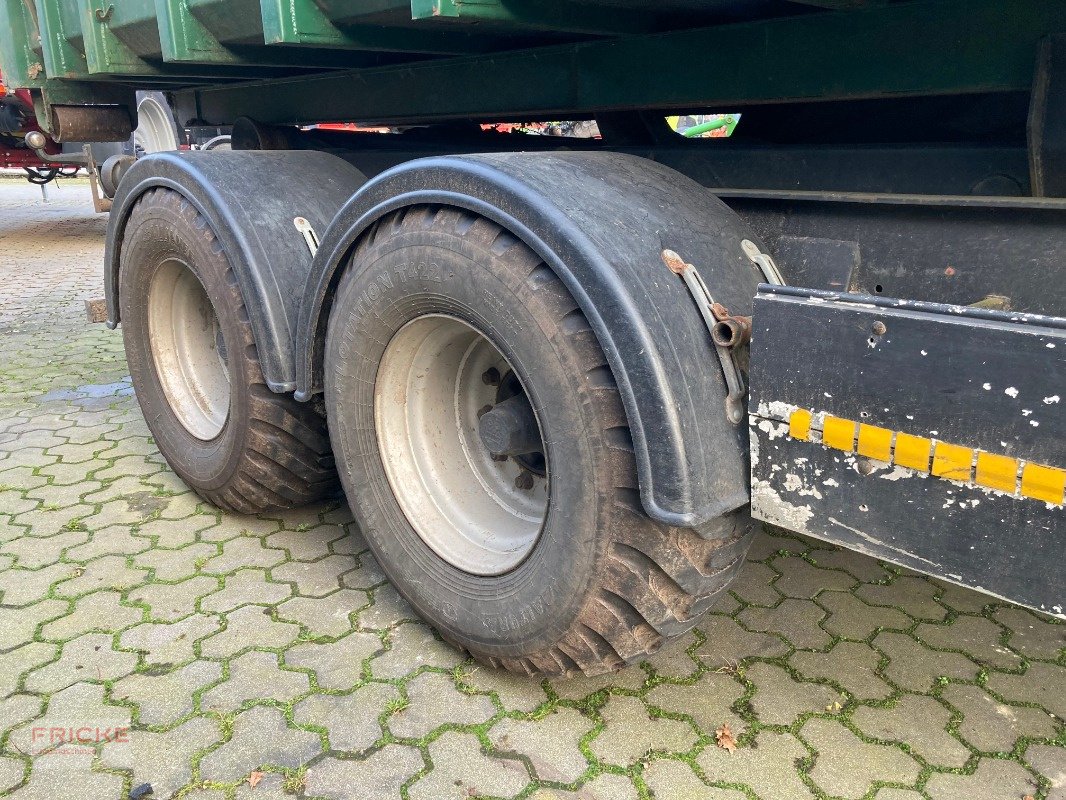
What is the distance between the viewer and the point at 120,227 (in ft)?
11.1

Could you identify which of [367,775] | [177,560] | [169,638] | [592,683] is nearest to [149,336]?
[177,560]

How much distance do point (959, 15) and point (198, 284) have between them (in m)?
2.83

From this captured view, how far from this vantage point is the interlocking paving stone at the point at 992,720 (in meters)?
2.17

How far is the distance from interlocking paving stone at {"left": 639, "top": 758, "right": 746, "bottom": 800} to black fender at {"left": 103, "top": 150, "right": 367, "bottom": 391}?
154cm

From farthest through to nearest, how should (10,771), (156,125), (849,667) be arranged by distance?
(156,125) → (849,667) → (10,771)

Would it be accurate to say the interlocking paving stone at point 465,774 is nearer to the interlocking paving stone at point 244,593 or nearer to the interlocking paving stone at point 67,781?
the interlocking paving stone at point 67,781

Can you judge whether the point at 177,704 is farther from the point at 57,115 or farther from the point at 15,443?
the point at 57,115

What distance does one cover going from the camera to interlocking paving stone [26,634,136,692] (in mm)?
2395

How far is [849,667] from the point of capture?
2.45m

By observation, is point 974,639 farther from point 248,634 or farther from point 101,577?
point 101,577

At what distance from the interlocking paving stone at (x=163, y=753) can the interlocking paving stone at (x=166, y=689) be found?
0.06 m

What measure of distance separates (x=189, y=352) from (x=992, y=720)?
3.11m

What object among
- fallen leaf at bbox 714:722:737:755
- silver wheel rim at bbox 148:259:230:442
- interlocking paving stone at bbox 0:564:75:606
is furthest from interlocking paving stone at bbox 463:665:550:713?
silver wheel rim at bbox 148:259:230:442

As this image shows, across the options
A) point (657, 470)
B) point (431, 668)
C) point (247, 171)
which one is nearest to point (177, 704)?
point (431, 668)
